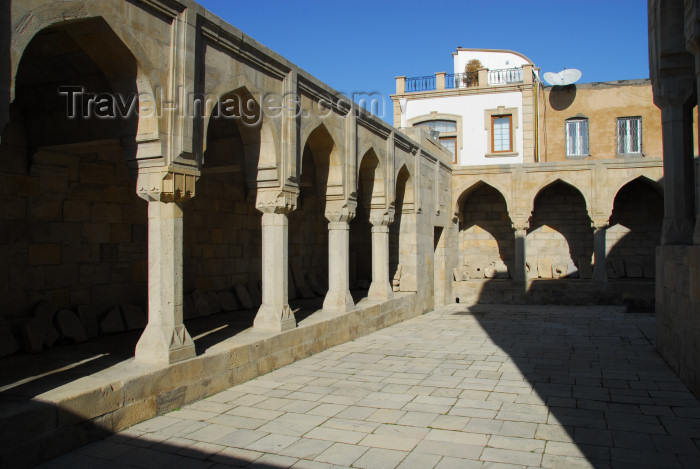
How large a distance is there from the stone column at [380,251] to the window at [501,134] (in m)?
11.9

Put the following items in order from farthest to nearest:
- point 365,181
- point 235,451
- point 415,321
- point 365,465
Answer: point 415,321 → point 365,181 → point 235,451 → point 365,465

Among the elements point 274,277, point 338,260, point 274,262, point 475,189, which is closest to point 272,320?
point 274,277

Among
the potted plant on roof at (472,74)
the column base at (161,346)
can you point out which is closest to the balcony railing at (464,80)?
the potted plant on roof at (472,74)

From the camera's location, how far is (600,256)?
50.0ft

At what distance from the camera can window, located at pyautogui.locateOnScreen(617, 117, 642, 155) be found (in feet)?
64.9

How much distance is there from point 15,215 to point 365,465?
15.3 feet

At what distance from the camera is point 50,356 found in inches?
224

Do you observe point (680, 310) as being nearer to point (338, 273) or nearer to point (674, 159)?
point (674, 159)

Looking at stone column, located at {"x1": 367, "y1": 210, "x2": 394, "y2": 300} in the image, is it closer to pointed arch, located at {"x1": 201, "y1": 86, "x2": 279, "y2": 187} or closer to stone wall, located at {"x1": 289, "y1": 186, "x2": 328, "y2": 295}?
stone wall, located at {"x1": 289, "y1": 186, "x2": 328, "y2": 295}

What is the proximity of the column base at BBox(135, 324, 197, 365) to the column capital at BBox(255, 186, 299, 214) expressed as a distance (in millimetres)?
2283

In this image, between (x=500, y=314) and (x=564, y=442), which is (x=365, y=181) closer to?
(x=500, y=314)

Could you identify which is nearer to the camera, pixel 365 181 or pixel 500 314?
pixel 365 181

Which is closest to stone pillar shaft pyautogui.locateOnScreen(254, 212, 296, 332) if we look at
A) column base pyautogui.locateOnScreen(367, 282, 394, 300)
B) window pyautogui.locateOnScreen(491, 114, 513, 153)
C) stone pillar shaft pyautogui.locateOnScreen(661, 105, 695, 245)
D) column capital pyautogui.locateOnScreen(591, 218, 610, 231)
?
column base pyautogui.locateOnScreen(367, 282, 394, 300)

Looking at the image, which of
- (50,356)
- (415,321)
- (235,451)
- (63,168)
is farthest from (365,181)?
(235,451)
